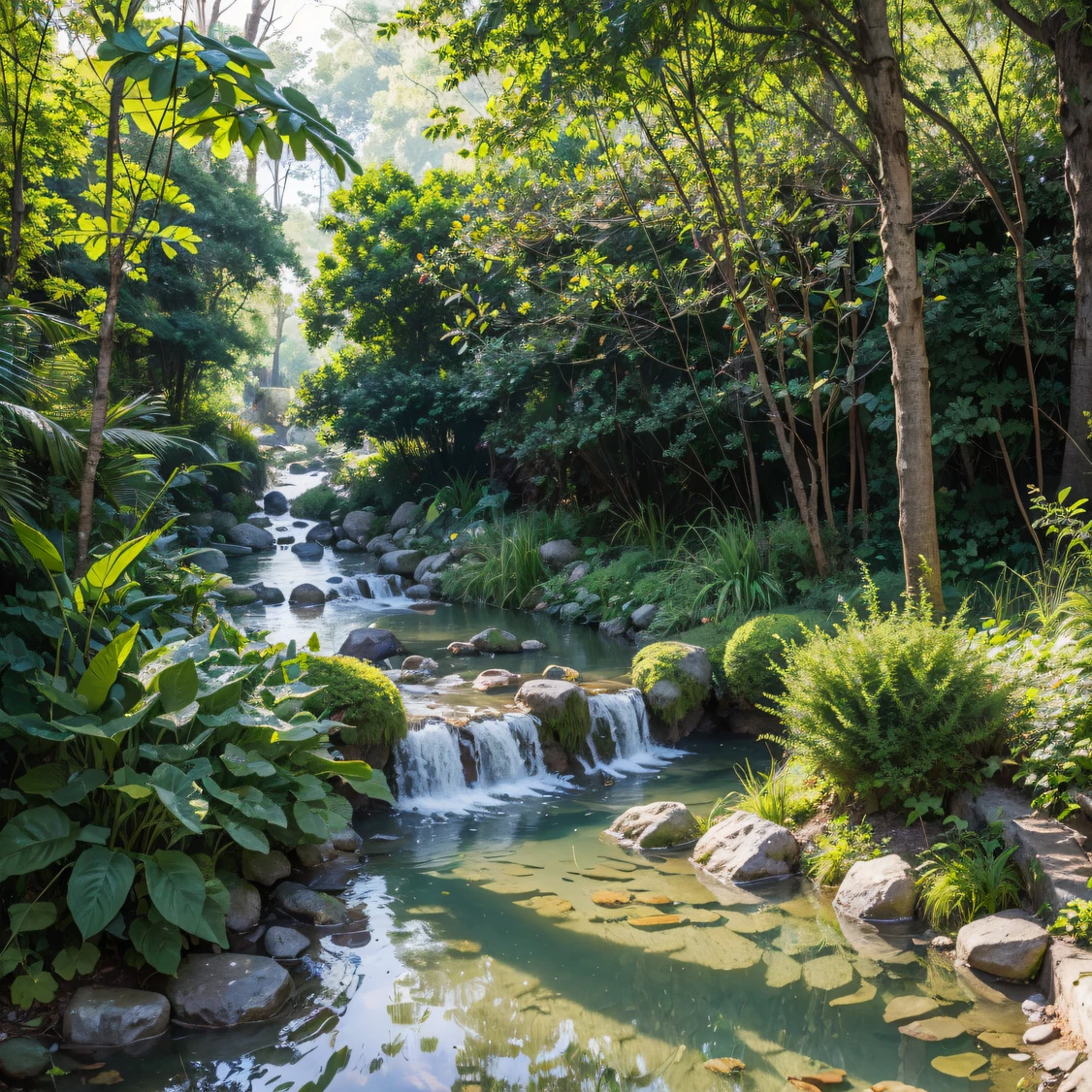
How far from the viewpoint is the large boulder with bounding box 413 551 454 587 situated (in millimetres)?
13875

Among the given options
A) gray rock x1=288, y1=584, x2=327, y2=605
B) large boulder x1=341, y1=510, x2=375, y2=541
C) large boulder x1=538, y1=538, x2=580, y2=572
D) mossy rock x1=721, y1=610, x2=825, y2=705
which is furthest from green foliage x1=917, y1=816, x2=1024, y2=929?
large boulder x1=341, y1=510, x2=375, y2=541

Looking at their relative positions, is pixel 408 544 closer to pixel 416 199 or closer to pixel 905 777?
pixel 416 199

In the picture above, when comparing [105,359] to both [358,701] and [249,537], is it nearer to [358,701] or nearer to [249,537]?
[358,701]

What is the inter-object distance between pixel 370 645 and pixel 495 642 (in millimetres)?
1299

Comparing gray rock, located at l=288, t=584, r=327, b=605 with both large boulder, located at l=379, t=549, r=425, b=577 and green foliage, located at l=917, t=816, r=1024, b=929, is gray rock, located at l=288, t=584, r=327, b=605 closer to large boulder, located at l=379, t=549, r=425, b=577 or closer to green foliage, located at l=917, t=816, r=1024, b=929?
large boulder, located at l=379, t=549, r=425, b=577

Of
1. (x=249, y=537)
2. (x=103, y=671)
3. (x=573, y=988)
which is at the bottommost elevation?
(x=573, y=988)

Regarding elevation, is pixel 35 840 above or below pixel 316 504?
below

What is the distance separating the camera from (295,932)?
4090mm

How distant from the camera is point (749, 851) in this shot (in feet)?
15.5

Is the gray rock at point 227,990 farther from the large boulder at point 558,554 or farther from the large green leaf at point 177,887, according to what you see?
the large boulder at point 558,554

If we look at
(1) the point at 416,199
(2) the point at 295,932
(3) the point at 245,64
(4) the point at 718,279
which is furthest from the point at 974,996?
(1) the point at 416,199

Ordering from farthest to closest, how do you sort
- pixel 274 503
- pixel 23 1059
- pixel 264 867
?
pixel 274 503, pixel 264 867, pixel 23 1059

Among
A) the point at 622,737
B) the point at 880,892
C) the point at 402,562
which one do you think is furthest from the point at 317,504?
the point at 880,892

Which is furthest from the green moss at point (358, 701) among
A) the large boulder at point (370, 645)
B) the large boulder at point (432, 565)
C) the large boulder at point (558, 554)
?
the large boulder at point (432, 565)
